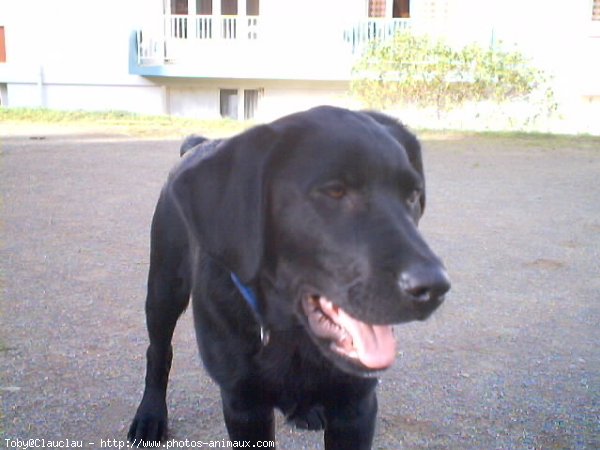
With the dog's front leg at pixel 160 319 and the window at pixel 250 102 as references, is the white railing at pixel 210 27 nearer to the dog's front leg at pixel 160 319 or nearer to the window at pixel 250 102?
the window at pixel 250 102

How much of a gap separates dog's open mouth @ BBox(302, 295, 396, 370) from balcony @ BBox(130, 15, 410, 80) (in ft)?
54.2

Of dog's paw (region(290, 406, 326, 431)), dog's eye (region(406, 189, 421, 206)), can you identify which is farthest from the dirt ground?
dog's eye (region(406, 189, 421, 206))

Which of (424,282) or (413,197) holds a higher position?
(413,197)

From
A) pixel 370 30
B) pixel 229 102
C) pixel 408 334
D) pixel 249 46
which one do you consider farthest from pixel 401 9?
pixel 408 334

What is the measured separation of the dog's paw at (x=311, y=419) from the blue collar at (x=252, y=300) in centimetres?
32

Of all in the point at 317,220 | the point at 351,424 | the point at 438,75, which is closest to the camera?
the point at 317,220

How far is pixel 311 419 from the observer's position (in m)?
2.54

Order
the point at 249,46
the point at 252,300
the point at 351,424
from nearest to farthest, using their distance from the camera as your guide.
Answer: the point at 252,300 → the point at 351,424 → the point at 249,46

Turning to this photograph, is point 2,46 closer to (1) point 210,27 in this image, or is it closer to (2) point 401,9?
(1) point 210,27

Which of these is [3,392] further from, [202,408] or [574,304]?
[574,304]

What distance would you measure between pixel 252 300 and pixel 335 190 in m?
0.45

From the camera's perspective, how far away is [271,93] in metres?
19.2

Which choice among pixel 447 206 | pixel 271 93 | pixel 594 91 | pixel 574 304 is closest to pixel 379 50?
pixel 271 93

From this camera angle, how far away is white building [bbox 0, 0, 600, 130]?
1788 cm
